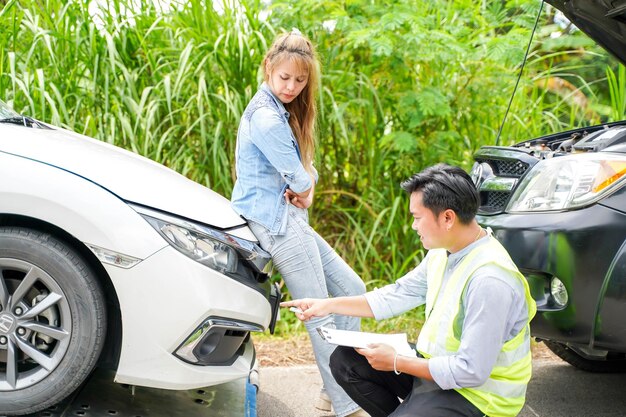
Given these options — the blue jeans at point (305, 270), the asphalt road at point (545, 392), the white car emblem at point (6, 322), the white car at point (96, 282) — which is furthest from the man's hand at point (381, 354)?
the white car emblem at point (6, 322)

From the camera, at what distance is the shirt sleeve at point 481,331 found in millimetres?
2189

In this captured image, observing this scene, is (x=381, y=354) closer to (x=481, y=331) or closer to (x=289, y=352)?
(x=481, y=331)

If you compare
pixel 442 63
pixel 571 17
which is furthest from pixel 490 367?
pixel 442 63

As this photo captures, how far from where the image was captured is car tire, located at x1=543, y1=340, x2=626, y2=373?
3.76m

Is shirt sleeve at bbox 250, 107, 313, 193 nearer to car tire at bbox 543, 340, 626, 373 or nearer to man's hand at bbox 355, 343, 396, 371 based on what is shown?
man's hand at bbox 355, 343, 396, 371

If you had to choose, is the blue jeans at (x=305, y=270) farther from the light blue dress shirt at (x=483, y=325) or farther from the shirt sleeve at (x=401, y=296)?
the light blue dress shirt at (x=483, y=325)

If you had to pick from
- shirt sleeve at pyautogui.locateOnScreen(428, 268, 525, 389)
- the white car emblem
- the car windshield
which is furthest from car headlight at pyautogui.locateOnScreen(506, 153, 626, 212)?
the car windshield

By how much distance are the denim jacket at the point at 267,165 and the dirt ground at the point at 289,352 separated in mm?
1192

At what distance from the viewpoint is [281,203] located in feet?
10.0

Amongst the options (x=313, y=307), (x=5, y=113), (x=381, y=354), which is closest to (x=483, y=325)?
(x=381, y=354)

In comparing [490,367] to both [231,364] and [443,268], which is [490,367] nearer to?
[443,268]

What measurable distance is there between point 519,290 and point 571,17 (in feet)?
5.74

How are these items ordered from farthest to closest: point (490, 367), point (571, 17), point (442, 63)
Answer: point (442, 63) → point (571, 17) → point (490, 367)

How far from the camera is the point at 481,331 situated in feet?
7.16
